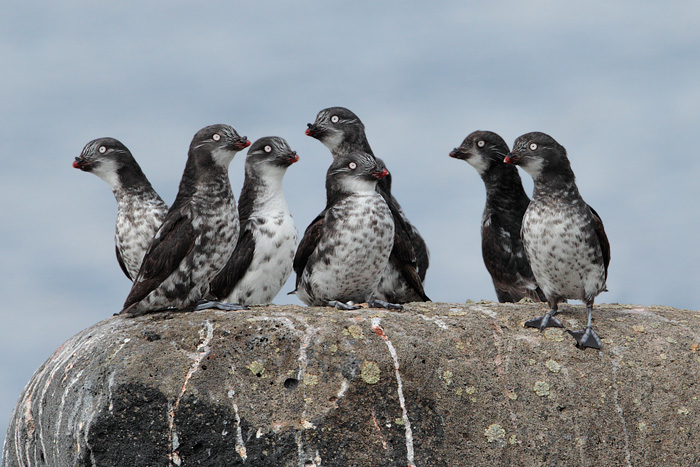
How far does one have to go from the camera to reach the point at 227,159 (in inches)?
344

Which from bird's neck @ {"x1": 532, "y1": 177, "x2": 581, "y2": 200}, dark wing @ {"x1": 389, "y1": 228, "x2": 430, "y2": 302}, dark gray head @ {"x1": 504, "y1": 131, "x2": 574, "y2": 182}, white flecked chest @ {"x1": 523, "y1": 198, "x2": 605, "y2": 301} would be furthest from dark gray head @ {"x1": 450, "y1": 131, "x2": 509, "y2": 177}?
white flecked chest @ {"x1": 523, "y1": 198, "x2": 605, "y2": 301}

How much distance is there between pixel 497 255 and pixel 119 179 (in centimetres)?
487

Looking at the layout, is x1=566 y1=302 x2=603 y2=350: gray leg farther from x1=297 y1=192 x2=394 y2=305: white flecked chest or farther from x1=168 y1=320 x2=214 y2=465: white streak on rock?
x1=168 y1=320 x2=214 y2=465: white streak on rock

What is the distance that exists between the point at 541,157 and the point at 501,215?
2961 mm

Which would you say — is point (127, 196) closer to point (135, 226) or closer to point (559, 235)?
point (135, 226)

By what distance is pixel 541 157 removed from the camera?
8.67 m

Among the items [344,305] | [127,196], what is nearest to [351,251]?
[344,305]

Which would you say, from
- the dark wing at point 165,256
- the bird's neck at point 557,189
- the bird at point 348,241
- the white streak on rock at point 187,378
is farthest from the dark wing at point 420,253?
the white streak on rock at point 187,378

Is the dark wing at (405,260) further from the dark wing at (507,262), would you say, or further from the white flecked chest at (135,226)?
the white flecked chest at (135,226)

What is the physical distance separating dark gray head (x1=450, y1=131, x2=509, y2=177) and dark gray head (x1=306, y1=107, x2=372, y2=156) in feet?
4.60

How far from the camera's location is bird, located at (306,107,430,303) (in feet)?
33.5

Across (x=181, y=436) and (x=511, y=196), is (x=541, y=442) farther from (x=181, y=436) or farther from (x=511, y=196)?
(x=511, y=196)

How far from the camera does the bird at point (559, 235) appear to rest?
833 cm

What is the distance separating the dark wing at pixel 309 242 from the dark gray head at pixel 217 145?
3.74 feet
